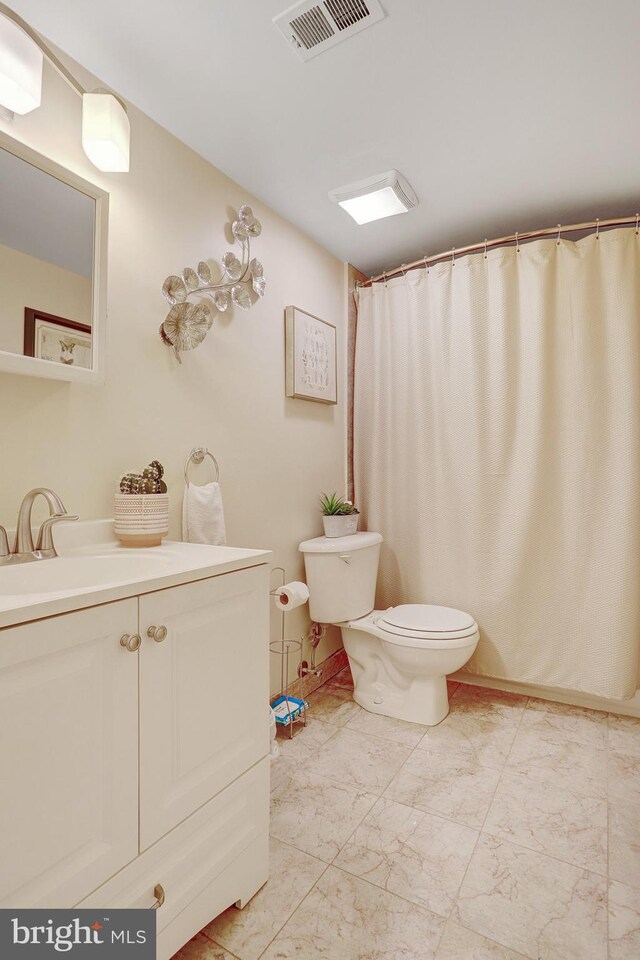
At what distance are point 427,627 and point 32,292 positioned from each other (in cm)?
183

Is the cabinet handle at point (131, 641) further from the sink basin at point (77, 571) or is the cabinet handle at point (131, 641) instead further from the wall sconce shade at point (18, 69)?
the wall sconce shade at point (18, 69)

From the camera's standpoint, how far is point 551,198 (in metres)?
2.10

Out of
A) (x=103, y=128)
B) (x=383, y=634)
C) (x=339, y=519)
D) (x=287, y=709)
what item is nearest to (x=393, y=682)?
(x=383, y=634)

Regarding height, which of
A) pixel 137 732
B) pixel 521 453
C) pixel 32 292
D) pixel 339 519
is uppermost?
pixel 32 292

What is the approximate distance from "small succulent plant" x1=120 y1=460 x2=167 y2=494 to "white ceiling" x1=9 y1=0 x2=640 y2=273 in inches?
46.6

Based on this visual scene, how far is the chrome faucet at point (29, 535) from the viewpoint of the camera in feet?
3.74

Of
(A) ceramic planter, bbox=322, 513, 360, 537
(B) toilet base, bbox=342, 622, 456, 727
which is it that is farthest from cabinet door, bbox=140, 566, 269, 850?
(A) ceramic planter, bbox=322, 513, 360, 537

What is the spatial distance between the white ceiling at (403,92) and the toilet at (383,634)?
1595 mm

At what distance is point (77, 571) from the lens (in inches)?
47.2

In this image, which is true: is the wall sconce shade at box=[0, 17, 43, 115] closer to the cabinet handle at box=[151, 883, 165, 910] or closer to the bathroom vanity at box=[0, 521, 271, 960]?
the bathroom vanity at box=[0, 521, 271, 960]

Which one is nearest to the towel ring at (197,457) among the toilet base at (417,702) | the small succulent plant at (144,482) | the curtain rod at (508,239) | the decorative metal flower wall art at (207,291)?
the small succulent plant at (144,482)

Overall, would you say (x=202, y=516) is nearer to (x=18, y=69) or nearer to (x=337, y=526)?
(x=337, y=526)

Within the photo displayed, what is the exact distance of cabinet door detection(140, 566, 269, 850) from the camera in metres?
0.93

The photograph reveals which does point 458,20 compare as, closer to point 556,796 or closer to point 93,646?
point 93,646
